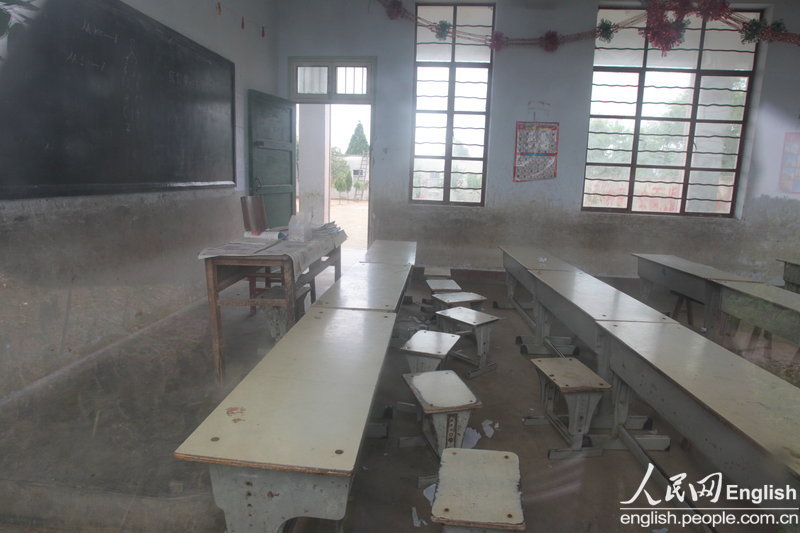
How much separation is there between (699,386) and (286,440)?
1455mm

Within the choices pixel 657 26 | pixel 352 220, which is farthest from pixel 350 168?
pixel 657 26

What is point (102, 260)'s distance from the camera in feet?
10.6

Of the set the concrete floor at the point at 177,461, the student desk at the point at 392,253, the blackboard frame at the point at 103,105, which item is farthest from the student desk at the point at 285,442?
the student desk at the point at 392,253

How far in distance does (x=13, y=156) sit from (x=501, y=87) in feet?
17.0

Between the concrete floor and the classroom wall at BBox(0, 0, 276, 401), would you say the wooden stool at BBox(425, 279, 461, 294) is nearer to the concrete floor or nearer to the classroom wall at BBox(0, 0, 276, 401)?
the concrete floor

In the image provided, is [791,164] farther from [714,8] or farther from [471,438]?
[471,438]

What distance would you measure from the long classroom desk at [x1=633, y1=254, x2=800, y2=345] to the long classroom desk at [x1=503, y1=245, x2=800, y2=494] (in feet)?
3.36

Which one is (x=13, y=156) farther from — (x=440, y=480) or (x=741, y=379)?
(x=741, y=379)

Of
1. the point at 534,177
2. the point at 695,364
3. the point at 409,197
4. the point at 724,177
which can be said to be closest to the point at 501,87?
the point at 534,177

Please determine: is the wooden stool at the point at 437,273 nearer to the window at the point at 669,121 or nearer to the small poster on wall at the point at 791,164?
the window at the point at 669,121

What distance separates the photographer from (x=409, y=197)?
6434 millimetres

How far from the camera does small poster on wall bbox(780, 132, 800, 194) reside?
5.92 meters

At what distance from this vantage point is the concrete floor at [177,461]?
74.7 inches

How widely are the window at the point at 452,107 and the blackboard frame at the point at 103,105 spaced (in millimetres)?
2724
